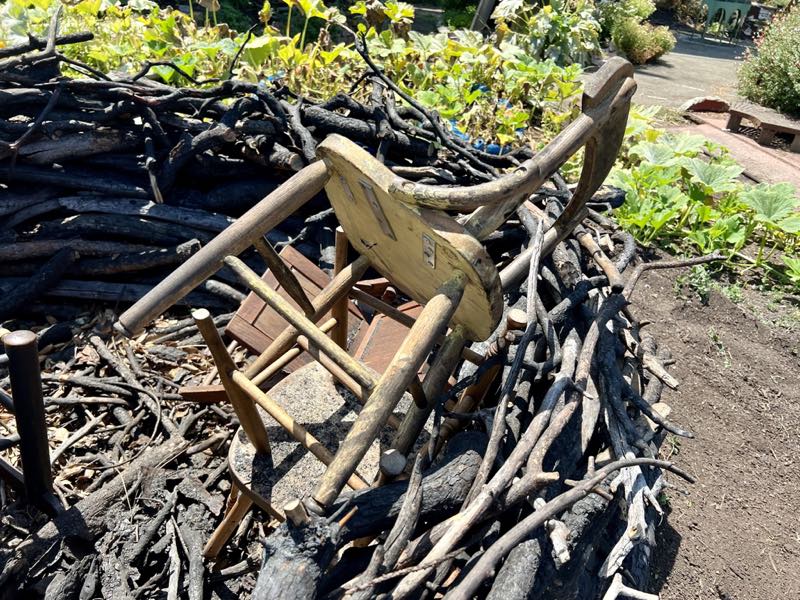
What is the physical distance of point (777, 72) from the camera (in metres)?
7.94

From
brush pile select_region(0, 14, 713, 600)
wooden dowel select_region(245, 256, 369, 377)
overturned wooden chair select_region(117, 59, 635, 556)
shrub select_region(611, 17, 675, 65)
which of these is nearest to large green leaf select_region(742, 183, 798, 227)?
brush pile select_region(0, 14, 713, 600)

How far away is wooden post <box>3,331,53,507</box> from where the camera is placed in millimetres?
1818

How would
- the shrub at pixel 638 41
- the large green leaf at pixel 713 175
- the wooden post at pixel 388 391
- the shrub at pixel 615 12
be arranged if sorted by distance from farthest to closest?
the shrub at pixel 615 12
the shrub at pixel 638 41
the large green leaf at pixel 713 175
the wooden post at pixel 388 391

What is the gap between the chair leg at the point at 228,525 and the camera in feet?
6.55

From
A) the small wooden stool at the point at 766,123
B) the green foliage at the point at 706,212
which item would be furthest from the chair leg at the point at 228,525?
the small wooden stool at the point at 766,123

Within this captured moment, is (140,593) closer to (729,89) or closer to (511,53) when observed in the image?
(511,53)

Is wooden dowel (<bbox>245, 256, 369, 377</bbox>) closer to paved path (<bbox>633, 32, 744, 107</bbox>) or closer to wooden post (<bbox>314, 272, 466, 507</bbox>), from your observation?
wooden post (<bbox>314, 272, 466, 507</bbox>)

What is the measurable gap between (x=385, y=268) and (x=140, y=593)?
1.32m

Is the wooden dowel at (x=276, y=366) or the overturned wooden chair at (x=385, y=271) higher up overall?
the overturned wooden chair at (x=385, y=271)

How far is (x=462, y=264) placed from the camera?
4.68 feet

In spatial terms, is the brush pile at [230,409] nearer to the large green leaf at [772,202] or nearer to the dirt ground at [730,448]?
the dirt ground at [730,448]

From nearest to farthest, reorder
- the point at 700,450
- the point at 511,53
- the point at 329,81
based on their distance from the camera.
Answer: the point at 700,450
the point at 329,81
the point at 511,53

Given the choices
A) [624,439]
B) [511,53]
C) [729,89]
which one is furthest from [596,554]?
[729,89]

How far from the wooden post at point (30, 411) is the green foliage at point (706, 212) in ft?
11.7
